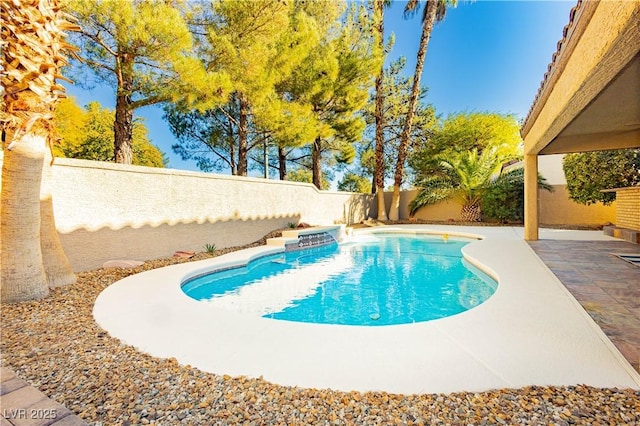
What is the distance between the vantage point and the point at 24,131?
15.5ft

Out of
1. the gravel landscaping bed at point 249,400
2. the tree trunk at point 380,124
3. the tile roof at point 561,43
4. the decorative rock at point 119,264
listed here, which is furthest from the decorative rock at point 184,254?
the tree trunk at point 380,124

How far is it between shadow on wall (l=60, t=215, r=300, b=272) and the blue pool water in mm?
1905

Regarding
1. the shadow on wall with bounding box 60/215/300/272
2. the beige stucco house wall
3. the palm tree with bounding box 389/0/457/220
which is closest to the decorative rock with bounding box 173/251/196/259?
the shadow on wall with bounding box 60/215/300/272

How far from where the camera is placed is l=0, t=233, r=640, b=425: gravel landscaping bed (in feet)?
6.86

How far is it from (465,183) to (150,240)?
54.0ft

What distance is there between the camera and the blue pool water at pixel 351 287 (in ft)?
17.3

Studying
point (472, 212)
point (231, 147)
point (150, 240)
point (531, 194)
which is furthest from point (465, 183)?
point (150, 240)

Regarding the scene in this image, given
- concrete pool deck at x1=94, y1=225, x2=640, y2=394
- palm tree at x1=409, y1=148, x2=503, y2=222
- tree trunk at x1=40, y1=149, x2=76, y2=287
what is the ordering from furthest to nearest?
palm tree at x1=409, y1=148, x2=503, y2=222 → tree trunk at x1=40, y1=149, x2=76, y2=287 → concrete pool deck at x1=94, y1=225, x2=640, y2=394

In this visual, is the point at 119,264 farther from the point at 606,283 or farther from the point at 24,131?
the point at 606,283

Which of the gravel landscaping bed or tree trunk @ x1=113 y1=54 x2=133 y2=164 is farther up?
tree trunk @ x1=113 y1=54 x2=133 y2=164

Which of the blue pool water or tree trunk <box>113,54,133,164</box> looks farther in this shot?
tree trunk <box>113,54,133,164</box>

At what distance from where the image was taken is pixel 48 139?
17.2 ft

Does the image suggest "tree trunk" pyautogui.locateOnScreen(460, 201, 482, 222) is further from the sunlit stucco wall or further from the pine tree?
the pine tree

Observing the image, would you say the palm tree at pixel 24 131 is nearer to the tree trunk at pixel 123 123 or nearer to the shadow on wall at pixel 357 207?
the tree trunk at pixel 123 123
